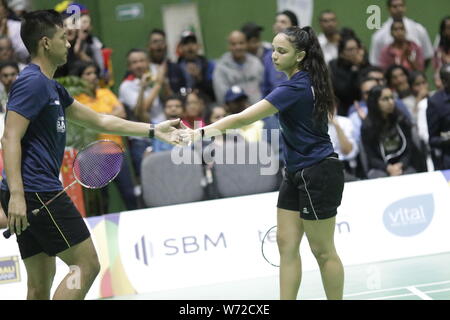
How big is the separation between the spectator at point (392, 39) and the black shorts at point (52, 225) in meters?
6.80

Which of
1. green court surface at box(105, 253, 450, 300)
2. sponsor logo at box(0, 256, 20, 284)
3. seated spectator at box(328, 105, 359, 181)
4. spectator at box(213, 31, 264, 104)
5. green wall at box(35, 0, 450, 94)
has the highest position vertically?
green wall at box(35, 0, 450, 94)

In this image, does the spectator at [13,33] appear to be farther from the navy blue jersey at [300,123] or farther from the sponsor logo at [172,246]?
the navy blue jersey at [300,123]

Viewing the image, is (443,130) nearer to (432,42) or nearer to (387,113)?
(387,113)

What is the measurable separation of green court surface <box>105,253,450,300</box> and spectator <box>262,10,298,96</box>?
2.72 metres

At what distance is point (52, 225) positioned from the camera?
4.75 meters

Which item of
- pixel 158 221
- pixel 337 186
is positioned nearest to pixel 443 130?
pixel 158 221

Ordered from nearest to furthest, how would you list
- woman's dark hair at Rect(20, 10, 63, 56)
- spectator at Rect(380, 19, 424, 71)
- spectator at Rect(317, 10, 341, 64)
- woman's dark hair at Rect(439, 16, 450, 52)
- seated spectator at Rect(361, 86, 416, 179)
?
1. woman's dark hair at Rect(20, 10, 63, 56)
2. seated spectator at Rect(361, 86, 416, 179)
3. spectator at Rect(317, 10, 341, 64)
4. spectator at Rect(380, 19, 424, 71)
5. woman's dark hair at Rect(439, 16, 450, 52)

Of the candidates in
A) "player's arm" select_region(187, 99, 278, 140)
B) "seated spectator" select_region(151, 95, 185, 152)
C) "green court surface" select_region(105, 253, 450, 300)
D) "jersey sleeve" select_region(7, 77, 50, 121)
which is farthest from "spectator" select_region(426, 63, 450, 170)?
"jersey sleeve" select_region(7, 77, 50, 121)

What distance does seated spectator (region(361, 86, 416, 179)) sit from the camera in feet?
29.0

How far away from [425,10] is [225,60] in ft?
12.3

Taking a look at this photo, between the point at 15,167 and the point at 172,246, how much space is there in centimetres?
301

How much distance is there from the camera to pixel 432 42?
39.4 feet

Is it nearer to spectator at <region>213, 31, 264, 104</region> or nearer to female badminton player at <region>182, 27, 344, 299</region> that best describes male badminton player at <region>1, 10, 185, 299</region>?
female badminton player at <region>182, 27, 344, 299</region>

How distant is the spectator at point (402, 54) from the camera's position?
10.5 m
